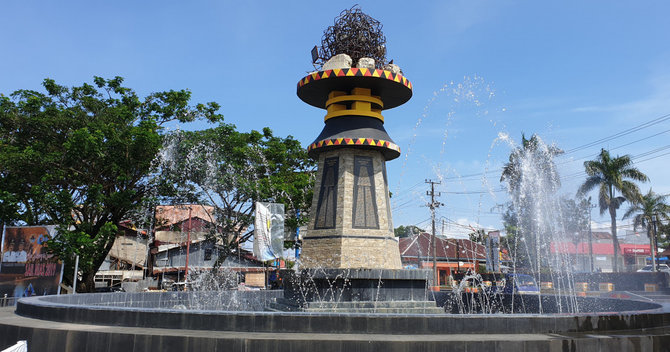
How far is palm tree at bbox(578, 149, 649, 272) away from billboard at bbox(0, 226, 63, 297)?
42894mm

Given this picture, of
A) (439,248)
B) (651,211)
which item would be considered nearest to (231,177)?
(439,248)

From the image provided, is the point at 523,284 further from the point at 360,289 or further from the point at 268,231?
the point at 360,289

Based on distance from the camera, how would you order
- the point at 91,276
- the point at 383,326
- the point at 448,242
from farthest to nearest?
the point at 448,242, the point at 91,276, the point at 383,326

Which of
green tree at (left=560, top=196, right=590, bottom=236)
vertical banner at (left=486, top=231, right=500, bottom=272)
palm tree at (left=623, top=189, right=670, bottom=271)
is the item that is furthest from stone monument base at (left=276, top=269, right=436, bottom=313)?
palm tree at (left=623, top=189, right=670, bottom=271)

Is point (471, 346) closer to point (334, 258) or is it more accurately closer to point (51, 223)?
point (334, 258)

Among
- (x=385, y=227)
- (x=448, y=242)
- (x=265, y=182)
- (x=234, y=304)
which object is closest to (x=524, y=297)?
(x=385, y=227)

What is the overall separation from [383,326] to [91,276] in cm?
2050

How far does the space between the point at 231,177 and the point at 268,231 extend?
19.9 ft

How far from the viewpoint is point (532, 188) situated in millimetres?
20203

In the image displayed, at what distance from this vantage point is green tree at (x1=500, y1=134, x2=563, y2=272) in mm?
21234

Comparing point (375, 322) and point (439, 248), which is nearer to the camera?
point (375, 322)

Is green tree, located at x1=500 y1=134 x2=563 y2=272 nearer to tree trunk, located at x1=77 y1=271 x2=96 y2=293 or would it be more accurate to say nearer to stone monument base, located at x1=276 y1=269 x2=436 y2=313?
stone monument base, located at x1=276 y1=269 x2=436 y2=313

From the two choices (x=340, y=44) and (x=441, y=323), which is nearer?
(x=441, y=323)

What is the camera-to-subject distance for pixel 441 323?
Answer: 7102 millimetres
